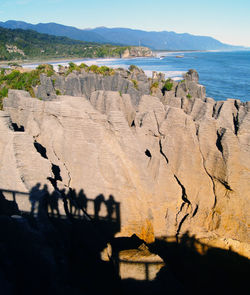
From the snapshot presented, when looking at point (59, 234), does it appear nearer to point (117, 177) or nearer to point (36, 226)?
point (36, 226)

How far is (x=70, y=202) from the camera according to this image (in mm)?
6371

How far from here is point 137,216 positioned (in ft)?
22.5

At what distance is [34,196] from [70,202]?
40.4 inches

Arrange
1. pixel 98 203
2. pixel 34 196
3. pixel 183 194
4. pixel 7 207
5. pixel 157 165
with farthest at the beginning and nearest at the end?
1. pixel 183 194
2. pixel 157 165
3. pixel 98 203
4. pixel 7 207
5. pixel 34 196

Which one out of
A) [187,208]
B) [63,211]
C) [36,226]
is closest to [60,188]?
[63,211]

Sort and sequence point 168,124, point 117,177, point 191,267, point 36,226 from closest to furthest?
1. point 36,226
2. point 191,267
3. point 117,177
4. point 168,124

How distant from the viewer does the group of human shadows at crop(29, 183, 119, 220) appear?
226 inches

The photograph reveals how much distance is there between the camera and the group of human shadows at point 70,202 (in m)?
5.75

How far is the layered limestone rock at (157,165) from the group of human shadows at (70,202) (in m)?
0.21

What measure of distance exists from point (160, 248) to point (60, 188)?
3409 mm

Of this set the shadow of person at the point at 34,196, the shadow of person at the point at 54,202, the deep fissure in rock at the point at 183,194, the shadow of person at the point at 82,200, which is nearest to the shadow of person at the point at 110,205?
the shadow of person at the point at 82,200

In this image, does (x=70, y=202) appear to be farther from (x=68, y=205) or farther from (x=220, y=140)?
(x=220, y=140)

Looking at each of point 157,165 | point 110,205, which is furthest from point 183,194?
point 110,205

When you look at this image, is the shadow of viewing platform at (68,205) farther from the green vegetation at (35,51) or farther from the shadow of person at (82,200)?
the green vegetation at (35,51)
